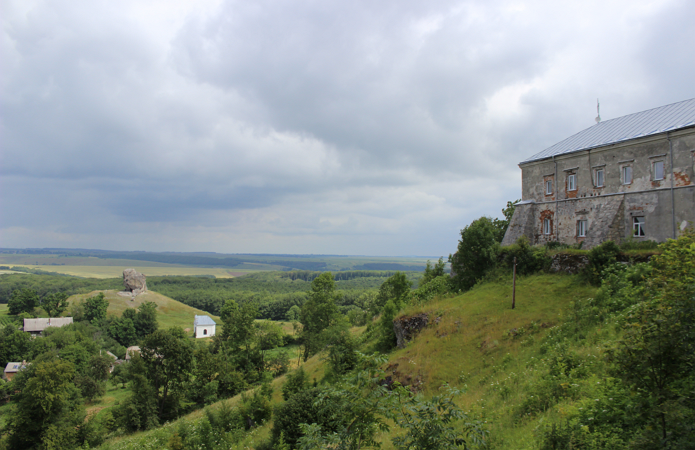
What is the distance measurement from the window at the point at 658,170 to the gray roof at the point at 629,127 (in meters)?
1.99

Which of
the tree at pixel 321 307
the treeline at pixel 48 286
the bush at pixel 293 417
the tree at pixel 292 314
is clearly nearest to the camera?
the bush at pixel 293 417

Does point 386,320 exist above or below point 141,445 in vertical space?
above

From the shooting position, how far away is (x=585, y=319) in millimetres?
16156

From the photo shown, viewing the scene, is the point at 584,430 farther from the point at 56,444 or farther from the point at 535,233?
the point at 56,444

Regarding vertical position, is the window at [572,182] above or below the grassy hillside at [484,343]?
above

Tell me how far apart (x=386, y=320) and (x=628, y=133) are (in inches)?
908

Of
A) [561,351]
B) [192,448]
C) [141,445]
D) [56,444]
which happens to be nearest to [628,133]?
[561,351]

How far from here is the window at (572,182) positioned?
1048 inches

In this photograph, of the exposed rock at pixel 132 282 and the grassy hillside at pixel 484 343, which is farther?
the exposed rock at pixel 132 282

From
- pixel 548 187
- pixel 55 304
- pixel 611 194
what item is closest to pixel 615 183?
pixel 611 194

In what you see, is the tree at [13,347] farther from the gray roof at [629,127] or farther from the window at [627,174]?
the window at [627,174]

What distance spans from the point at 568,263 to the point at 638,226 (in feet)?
17.1

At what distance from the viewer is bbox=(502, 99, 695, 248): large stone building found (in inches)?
816

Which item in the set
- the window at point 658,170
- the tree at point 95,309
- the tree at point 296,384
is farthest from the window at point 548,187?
the tree at point 95,309
